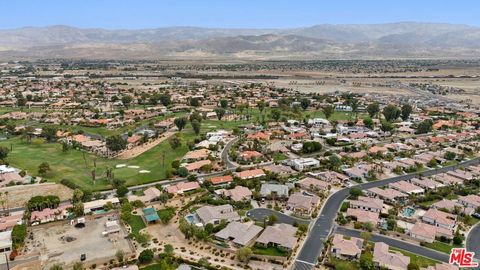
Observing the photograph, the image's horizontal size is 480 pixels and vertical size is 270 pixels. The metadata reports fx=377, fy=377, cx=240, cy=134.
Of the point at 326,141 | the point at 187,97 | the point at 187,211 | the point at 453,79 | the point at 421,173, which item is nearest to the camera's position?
the point at 187,211

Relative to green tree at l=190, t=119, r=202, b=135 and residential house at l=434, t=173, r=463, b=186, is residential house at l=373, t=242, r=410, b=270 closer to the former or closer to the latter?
residential house at l=434, t=173, r=463, b=186

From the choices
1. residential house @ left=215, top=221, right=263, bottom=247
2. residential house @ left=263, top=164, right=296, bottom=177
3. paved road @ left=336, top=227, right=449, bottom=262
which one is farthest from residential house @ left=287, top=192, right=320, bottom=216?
residential house @ left=263, top=164, right=296, bottom=177

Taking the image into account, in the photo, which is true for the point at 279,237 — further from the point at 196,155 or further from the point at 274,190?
the point at 196,155

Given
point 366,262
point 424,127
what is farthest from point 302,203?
point 424,127

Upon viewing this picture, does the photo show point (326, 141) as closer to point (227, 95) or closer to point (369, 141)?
point (369, 141)

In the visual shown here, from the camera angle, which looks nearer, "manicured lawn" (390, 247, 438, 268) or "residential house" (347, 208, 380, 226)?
"manicured lawn" (390, 247, 438, 268)

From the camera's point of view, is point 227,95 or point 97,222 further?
point 227,95

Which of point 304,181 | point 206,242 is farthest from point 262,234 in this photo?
point 304,181

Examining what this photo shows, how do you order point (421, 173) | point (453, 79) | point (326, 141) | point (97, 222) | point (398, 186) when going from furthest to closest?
point (453, 79) < point (326, 141) < point (421, 173) < point (398, 186) < point (97, 222)

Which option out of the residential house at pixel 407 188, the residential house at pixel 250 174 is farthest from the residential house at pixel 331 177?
the residential house at pixel 250 174
